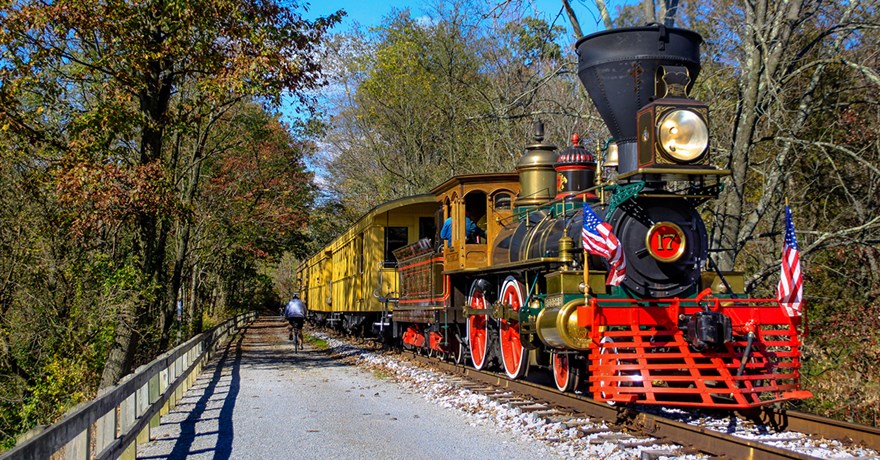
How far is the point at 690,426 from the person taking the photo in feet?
20.5

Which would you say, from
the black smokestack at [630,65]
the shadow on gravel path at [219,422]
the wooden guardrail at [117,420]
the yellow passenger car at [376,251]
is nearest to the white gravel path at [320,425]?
the shadow on gravel path at [219,422]

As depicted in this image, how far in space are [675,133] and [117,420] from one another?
541 centimetres

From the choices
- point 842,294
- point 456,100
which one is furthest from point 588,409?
point 456,100

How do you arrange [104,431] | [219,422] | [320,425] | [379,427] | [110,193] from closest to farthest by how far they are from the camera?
[104,431] → [379,427] → [320,425] → [219,422] → [110,193]

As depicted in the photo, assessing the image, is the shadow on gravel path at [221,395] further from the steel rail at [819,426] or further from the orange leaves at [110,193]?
the steel rail at [819,426]

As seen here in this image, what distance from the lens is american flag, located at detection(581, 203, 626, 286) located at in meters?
7.41

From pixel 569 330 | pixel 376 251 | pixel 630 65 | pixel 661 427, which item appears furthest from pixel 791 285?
pixel 376 251

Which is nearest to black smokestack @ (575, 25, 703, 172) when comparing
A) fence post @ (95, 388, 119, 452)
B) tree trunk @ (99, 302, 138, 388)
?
fence post @ (95, 388, 119, 452)

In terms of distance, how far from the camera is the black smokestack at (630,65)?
786 cm

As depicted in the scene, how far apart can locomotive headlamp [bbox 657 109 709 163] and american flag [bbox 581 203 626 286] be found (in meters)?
0.94

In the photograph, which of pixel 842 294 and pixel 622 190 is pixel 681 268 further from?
pixel 842 294

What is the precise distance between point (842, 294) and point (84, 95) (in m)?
13.3

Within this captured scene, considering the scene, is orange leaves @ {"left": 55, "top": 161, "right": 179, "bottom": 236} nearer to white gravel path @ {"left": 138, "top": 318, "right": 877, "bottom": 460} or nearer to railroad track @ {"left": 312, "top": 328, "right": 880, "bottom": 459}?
white gravel path @ {"left": 138, "top": 318, "right": 877, "bottom": 460}

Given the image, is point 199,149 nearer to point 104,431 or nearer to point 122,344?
point 122,344
